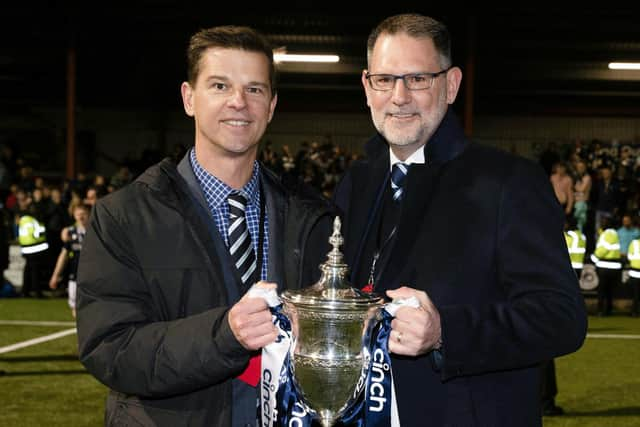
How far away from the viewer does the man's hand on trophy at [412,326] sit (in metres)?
2.57

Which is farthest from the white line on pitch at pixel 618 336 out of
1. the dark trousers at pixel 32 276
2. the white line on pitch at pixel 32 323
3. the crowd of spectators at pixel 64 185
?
the dark trousers at pixel 32 276

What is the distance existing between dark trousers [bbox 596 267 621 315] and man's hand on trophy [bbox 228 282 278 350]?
500 inches

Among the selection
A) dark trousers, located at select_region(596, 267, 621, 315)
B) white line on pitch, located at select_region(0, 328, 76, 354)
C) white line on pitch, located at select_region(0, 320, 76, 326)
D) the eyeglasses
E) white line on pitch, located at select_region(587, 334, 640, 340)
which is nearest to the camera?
the eyeglasses

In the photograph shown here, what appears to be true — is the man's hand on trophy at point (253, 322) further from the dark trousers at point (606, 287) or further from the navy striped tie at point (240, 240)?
the dark trousers at point (606, 287)

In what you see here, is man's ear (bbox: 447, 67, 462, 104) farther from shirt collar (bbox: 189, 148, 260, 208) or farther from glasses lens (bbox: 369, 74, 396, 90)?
shirt collar (bbox: 189, 148, 260, 208)

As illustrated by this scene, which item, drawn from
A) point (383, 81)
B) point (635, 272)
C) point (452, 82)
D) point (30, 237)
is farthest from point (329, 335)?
point (30, 237)

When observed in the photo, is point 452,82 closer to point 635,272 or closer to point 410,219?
point 410,219

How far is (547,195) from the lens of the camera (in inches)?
114

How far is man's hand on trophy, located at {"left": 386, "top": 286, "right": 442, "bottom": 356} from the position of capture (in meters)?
2.57

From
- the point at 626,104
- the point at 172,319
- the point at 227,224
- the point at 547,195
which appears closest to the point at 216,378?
the point at 172,319

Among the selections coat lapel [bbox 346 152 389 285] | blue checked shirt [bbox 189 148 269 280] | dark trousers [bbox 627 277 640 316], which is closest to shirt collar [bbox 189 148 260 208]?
blue checked shirt [bbox 189 148 269 280]

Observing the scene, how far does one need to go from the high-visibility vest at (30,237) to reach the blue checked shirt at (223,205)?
13.0m

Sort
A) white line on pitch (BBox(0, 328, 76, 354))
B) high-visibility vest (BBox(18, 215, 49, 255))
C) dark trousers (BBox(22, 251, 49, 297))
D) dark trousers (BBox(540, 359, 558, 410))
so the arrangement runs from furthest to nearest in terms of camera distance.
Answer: dark trousers (BBox(22, 251, 49, 297))
high-visibility vest (BBox(18, 215, 49, 255))
white line on pitch (BBox(0, 328, 76, 354))
dark trousers (BBox(540, 359, 558, 410))

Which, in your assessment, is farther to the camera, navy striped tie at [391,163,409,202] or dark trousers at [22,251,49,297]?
dark trousers at [22,251,49,297]
